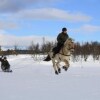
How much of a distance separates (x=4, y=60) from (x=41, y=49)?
25649mm

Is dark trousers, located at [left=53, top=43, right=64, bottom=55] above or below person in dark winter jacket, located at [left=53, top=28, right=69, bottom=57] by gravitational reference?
below

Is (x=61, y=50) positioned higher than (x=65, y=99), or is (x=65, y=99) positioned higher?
(x=61, y=50)

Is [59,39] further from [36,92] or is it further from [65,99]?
[65,99]

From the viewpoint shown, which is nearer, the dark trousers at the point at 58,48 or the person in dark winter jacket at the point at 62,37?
the person in dark winter jacket at the point at 62,37

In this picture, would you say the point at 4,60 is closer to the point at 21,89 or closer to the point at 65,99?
the point at 21,89

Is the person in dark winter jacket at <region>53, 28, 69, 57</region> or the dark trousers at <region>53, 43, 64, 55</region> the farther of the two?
the dark trousers at <region>53, 43, 64, 55</region>

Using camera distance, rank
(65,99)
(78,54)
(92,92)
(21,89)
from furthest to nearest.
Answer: (78,54), (21,89), (92,92), (65,99)

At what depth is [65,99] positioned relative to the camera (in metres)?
10.4

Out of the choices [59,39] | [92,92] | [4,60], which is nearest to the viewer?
[92,92]

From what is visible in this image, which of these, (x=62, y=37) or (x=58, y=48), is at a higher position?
(x=62, y=37)

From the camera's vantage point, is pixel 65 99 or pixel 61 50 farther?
pixel 61 50

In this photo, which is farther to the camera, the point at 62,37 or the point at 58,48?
the point at 58,48

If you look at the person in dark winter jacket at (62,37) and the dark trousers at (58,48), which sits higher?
the person in dark winter jacket at (62,37)

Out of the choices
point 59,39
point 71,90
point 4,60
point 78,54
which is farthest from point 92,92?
point 78,54
